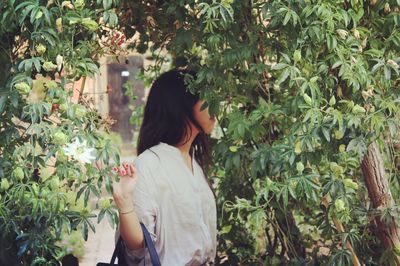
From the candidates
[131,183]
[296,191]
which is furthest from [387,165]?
[131,183]

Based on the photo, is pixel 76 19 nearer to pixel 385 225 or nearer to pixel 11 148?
pixel 11 148

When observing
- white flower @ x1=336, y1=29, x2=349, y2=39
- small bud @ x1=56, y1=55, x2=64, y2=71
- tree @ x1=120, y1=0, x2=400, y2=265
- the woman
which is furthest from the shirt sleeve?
white flower @ x1=336, y1=29, x2=349, y2=39

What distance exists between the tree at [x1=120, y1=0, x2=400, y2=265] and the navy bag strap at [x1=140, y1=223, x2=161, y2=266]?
0.39 m

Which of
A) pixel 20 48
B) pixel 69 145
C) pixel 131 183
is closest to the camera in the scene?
pixel 69 145

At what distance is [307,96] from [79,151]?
0.84 m

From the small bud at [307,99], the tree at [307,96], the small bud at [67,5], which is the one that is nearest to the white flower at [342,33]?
the tree at [307,96]

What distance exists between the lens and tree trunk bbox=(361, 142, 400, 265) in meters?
3.35

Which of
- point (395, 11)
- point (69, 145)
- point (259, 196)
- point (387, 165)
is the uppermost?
point (395, 11)

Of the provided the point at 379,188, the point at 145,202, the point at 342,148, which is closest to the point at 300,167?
the point at 342,148

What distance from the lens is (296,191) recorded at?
9.10 feet

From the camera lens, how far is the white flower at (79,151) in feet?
8.16

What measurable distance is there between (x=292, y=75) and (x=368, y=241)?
1.18 meters

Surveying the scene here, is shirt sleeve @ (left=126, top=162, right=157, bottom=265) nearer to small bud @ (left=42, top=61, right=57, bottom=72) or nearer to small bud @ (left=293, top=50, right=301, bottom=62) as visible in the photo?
small bud @ (left=42, top=61, right=57, bottom=72)

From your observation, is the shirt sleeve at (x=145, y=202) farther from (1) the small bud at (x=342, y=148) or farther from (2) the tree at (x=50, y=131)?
(1) the small bud at (x=342, y=148)
